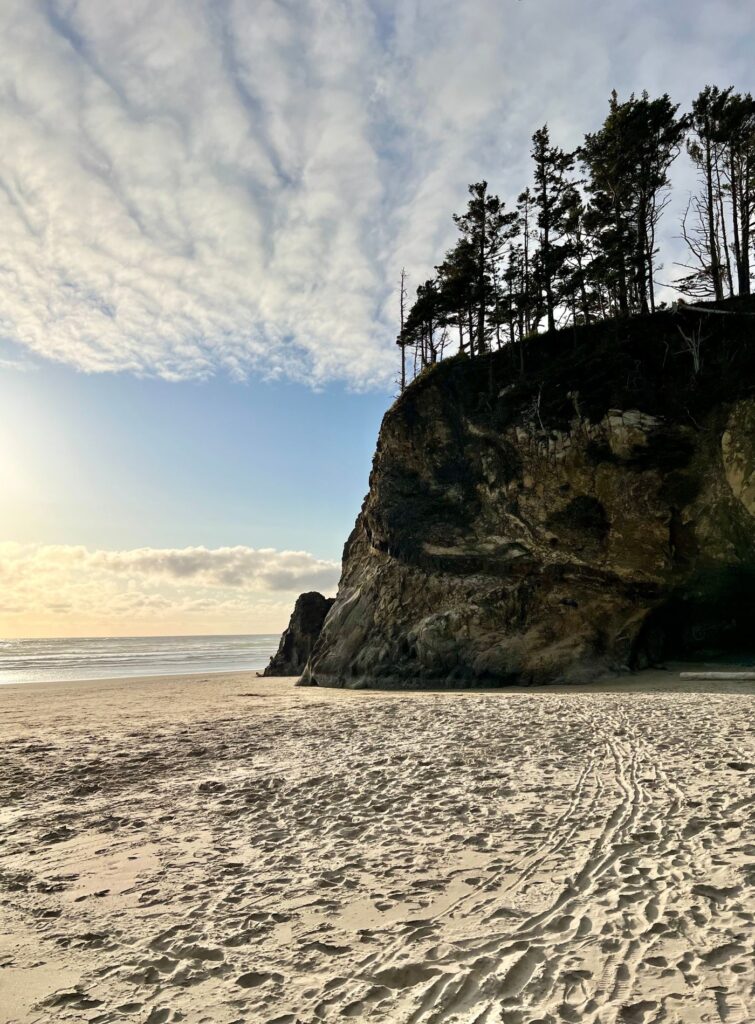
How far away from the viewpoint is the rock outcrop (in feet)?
122

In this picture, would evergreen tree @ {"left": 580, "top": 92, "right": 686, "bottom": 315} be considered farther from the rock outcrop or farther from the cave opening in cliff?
the rock outcrop

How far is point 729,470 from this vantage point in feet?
68.2

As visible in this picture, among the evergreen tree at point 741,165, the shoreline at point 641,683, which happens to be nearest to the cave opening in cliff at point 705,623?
the shoreline at point 641,683

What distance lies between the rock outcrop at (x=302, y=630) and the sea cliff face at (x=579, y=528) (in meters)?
9.83

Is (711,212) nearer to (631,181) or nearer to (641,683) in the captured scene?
(631,181)

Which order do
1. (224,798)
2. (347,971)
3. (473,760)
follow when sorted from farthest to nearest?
(473,760) → (224,798) → (347,971)

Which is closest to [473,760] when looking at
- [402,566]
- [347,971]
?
[347,971]

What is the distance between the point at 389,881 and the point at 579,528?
766 inches

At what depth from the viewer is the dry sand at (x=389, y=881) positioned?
3582 mm

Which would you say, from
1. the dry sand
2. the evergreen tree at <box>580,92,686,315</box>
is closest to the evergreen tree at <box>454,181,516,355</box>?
the evergreen tree at <box>580,92,686,315</box>

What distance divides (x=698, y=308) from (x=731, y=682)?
1476 cm

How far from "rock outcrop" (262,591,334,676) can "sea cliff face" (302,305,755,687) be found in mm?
9830

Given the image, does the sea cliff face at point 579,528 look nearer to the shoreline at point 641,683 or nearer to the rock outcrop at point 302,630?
the shoreline at point 641,683

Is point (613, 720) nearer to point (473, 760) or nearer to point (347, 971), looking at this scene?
point (473, 760)
